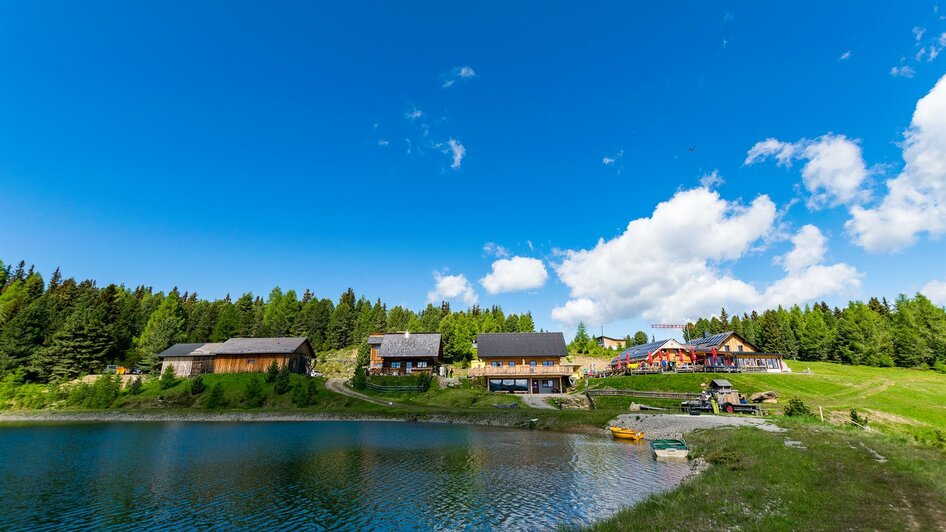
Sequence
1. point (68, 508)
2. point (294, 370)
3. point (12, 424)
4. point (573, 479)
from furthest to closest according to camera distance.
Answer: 1. point (294, 370)
2. point (12, 424)
3. point (573, 479)
4. point (68, 508)

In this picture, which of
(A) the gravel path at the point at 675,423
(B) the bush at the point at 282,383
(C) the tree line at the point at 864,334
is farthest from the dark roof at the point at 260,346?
(C) the tree line at the point at 864,334

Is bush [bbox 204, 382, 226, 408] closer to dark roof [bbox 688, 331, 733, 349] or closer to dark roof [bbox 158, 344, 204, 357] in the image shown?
dark roof [bbox 158, 344, 204, 357]

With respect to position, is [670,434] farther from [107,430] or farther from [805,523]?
[107,430]

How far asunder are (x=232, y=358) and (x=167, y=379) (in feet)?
33.3

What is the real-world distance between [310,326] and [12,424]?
66.8 meters

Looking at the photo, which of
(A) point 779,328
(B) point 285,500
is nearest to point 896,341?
(A) point 779,328

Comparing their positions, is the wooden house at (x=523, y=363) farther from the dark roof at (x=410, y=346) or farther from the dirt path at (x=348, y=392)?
the dirt path at (x=348, y=392)

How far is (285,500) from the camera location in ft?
71.1

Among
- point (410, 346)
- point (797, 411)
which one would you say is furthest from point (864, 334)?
point (410, 346)

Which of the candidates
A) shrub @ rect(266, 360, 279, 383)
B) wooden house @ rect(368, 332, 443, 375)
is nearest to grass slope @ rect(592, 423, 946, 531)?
wooden house @ rect(368, 332, 443, 375)

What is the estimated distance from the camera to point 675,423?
139ft

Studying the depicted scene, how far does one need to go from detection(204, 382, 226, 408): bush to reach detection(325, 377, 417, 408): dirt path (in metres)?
16.1

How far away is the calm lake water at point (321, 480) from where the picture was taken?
62.5 feet

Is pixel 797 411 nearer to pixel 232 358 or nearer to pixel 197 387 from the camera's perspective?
pixel 197 387
